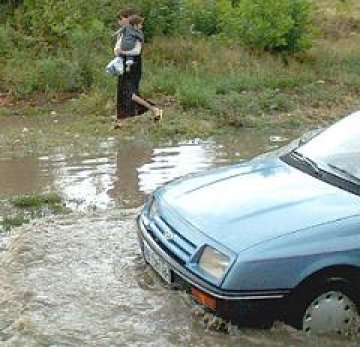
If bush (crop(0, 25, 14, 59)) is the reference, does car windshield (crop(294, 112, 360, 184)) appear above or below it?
above

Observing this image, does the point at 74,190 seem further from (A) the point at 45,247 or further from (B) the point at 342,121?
(B) the point at 342,121

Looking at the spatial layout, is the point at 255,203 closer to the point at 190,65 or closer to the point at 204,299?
the point at 204,299

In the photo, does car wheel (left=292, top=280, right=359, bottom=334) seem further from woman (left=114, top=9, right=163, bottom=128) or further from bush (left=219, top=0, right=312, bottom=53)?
bush (left=219, top=0, right=312, bottom=53)

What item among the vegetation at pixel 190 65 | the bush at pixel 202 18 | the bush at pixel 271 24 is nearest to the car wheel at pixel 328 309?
the vegetation at pixel 190 65

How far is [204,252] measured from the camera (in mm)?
5223

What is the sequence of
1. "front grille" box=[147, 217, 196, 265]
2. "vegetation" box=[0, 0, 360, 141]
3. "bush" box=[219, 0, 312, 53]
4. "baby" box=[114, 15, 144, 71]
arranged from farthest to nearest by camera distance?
"bush" box=[219, 0, 312, 53]
"vegetation" box=[0, 0, 360, 141]
"baby" box=[114, 15, 144, 71]
"front grille" box=[147, 217, 196, 265]

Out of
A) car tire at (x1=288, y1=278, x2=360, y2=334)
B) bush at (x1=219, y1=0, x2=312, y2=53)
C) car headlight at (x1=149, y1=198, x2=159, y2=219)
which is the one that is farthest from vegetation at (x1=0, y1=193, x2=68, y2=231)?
bush at (x1=219, y1=0, x2=312, y2=53)

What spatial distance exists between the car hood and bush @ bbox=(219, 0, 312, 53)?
1176cm

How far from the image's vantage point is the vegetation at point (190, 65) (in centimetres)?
1382

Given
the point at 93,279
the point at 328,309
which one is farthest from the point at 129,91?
the point at 328,309

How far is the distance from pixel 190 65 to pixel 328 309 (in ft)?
38.8

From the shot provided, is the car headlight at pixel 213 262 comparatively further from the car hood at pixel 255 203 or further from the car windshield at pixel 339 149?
the car windshield at pixel 339 149

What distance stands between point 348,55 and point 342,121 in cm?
1244

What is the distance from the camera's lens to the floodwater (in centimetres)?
550
